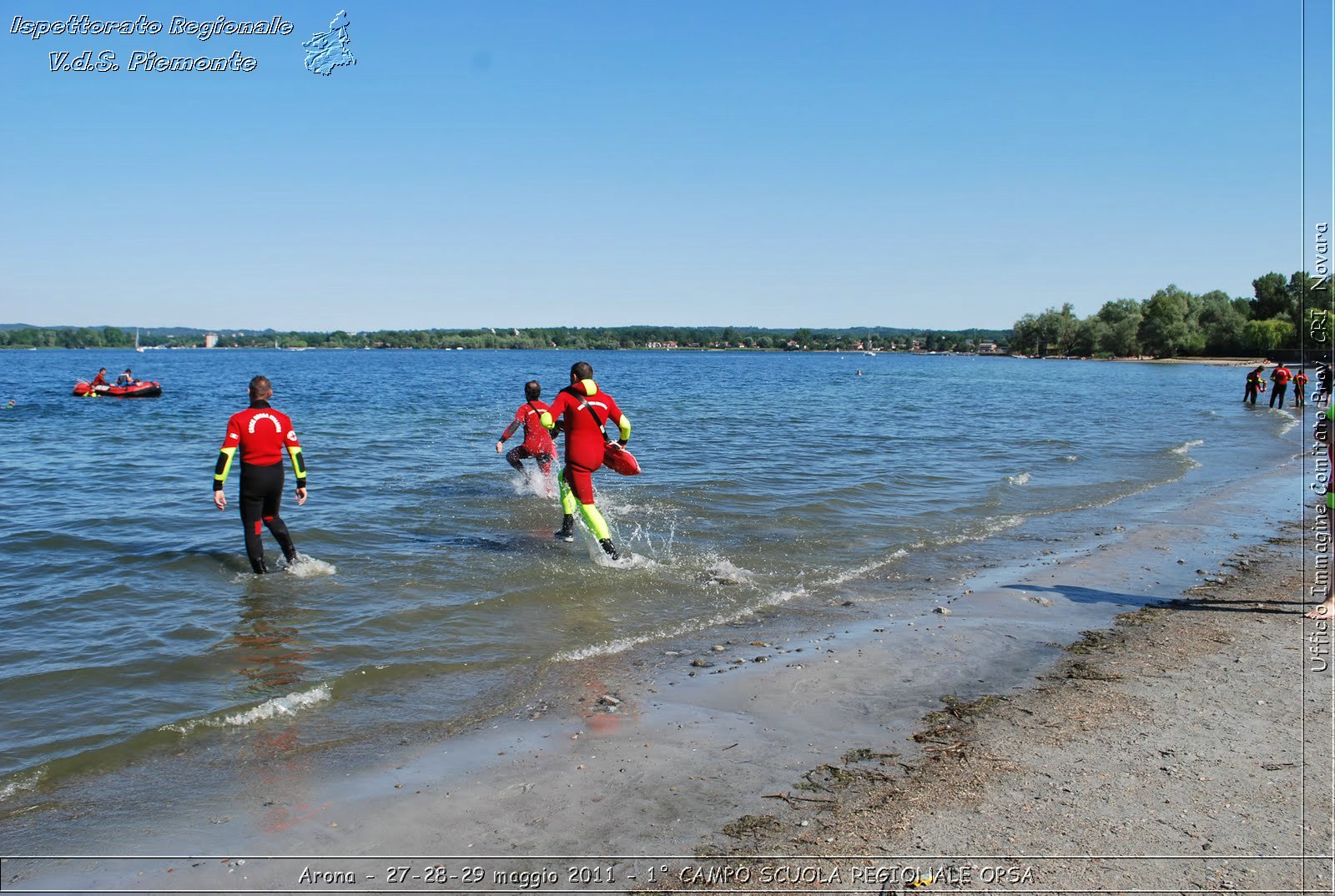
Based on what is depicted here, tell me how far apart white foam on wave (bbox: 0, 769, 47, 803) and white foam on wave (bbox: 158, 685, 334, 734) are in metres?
0.71

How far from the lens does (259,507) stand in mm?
9750

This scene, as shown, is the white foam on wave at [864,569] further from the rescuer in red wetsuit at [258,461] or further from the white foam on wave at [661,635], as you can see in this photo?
the rescuer in red wetsuit at [258,461]

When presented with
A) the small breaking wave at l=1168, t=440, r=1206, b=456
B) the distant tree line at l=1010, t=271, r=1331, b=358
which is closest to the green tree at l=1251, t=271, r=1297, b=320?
the distant tree line at l=1010, t=271, r=1331, b=358

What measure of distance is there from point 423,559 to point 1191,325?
12506 cm

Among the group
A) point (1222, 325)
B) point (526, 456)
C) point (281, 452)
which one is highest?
point (1222, 325)

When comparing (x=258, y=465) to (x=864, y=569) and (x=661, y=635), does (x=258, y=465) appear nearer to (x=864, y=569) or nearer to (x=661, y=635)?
(x=661, y=635)

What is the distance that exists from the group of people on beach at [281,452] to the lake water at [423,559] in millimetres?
576

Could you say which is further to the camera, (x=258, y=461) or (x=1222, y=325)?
(x=1222, y=325)

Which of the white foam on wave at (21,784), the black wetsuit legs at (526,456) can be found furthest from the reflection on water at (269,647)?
the black wetsuit legs at (526,456)

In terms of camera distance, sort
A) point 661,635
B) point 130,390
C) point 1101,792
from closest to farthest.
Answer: point 1101,792 < point 661,635 < point 130,390

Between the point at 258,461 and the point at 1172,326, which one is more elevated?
the point at 1172,326

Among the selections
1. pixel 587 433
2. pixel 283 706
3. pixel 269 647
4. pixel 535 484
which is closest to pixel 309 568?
pixel 269 647

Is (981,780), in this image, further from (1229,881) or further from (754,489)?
(754,489)

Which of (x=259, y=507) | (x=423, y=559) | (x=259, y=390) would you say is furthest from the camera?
(x=423, y=559)
